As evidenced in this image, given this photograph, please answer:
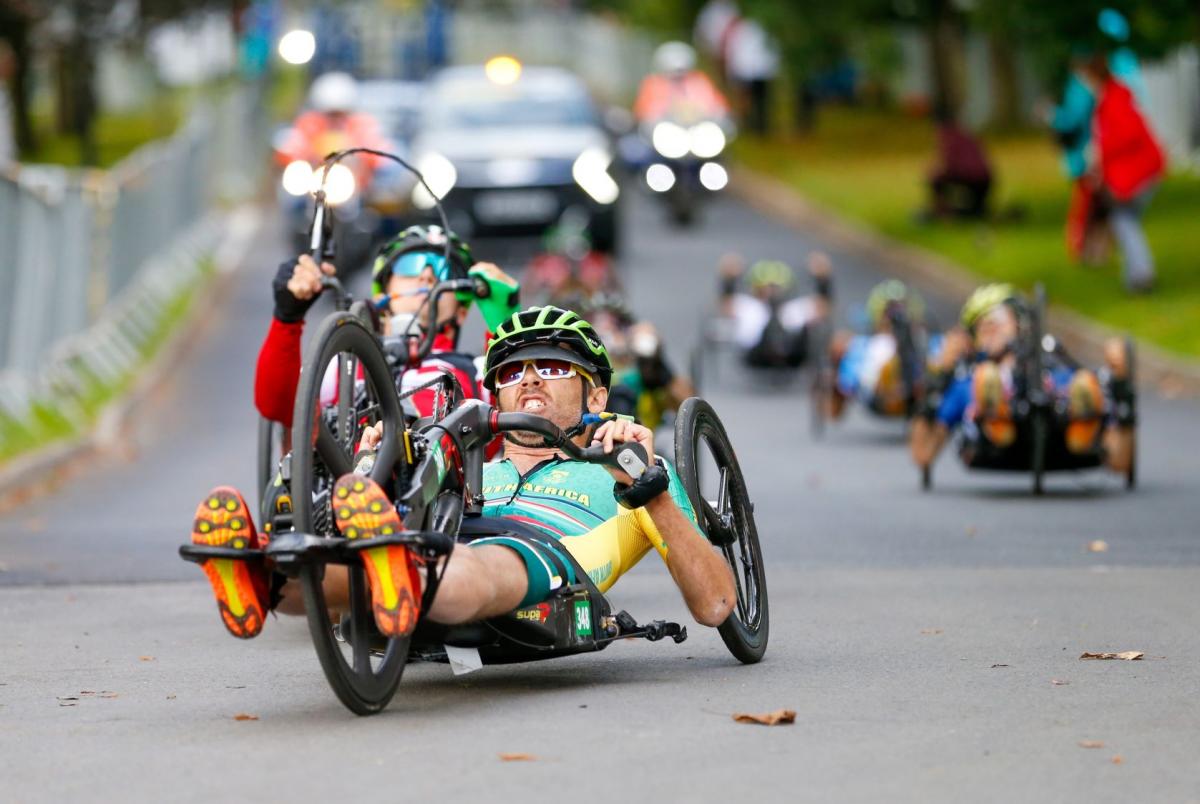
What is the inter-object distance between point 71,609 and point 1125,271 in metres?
16.2

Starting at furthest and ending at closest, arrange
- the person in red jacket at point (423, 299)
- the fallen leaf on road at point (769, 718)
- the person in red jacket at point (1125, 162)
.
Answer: the person in red jacket at point (1125, 162)
the person in red jacket at point (423, 299)
the fallen leaf on road at point (769, 718)

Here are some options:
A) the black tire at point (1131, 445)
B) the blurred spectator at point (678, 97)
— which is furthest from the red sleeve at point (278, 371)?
the blurred spectator at point (678, 97)

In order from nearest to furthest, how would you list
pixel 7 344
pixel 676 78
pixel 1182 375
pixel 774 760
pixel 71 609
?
pixel 774 760, pixel 71 609, pixel 7 344, pixel 1182 375, pixel 676 78

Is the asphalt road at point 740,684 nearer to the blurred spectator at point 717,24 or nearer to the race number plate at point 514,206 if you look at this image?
the race number plate at point 514,206

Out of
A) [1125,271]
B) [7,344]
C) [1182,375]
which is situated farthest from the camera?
[1125,271]

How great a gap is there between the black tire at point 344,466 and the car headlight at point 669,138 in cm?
2701

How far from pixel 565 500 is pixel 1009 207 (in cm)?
2539

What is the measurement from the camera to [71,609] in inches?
390

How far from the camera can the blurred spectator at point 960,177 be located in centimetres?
3119

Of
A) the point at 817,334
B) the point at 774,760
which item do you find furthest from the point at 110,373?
the point at 774,760

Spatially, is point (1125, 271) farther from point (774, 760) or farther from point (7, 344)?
point (774, 760)

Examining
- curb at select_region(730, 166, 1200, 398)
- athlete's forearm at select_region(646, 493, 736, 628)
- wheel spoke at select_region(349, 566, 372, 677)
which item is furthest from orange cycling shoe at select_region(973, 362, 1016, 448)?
curb at select_region(730, 166, 1200, 398)

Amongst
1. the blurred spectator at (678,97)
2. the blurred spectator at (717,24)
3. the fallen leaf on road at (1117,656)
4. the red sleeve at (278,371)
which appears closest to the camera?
the fallen leaf on road at (1117,656)

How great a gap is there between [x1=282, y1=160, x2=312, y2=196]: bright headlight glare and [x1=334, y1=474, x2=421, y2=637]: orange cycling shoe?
1892 cm
